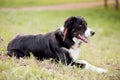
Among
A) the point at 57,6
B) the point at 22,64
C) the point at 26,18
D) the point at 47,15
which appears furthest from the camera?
the point at 57,6

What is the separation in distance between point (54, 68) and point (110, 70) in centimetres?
180

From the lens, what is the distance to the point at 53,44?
9.56 meters

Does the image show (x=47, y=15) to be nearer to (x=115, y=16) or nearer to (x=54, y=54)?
(x=115, y=16)

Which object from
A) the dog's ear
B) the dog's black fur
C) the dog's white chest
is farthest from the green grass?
the dog's ear

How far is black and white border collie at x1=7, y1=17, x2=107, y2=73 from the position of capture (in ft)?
30.9

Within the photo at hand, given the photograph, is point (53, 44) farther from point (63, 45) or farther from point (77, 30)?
point (77, 30)

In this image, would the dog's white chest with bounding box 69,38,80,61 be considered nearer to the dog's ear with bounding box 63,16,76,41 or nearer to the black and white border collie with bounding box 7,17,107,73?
the black and white border collie with bounding box 7,17,107,73

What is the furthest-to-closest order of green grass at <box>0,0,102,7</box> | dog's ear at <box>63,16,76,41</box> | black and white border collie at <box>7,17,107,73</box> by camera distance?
1. green grass at <box>0,0,102,7</box>
2. black and white border collie at <box>7,17,107,73</box>
3. dog's ear at <box>63,16,76,41</box>

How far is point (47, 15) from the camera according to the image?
28.8 m

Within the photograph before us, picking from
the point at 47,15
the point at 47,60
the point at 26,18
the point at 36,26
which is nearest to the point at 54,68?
the point at 47,60

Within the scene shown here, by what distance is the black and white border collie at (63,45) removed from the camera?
9.41m

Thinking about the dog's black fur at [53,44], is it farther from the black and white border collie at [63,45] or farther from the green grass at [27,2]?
the green grass at [27,2]

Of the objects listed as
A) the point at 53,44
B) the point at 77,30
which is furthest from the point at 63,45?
the point at 77,30

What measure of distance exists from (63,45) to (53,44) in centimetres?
26
